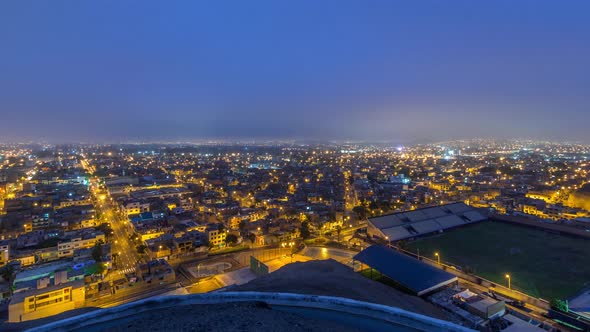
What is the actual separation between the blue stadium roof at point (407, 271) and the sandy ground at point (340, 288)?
2.00ft

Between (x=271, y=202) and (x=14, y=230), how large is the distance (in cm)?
1473

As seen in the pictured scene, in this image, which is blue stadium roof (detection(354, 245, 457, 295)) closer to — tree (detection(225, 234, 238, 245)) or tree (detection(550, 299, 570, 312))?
tree (detection(550, 299, 570, 312))

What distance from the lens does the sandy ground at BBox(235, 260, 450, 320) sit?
284 inches

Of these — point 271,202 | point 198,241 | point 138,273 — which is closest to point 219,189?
point 271,202

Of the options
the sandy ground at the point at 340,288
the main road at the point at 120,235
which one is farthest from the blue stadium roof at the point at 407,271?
the main road at the point at 120,235

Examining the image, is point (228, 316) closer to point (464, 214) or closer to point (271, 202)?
point (464, 214)

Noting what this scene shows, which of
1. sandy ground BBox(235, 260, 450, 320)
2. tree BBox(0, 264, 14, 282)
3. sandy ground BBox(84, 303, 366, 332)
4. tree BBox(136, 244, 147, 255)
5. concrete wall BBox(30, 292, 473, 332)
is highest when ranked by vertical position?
sandy ground BBox(84, 303, 366, 332)

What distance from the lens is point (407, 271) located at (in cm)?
916

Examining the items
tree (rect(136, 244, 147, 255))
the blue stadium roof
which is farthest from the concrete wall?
tree (rect(136, 244, 147, 255))

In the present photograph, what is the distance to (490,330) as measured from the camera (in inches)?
269

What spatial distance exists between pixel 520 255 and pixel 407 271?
5732 mm

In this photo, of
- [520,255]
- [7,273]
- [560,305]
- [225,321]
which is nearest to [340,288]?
[225,321]

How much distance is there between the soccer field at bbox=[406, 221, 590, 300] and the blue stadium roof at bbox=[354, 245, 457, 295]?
2.18 m

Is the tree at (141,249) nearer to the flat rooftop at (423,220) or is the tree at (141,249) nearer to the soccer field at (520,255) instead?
the flat rooftop at (423,220)
